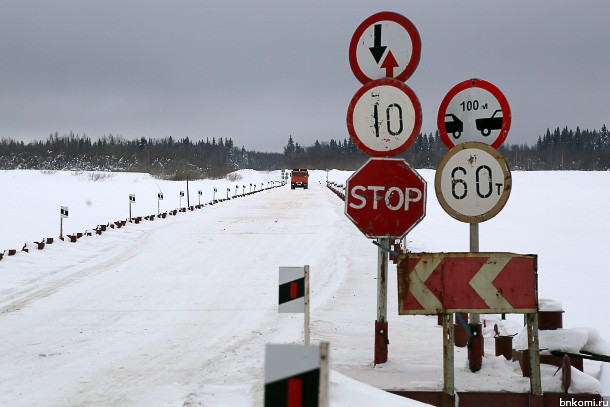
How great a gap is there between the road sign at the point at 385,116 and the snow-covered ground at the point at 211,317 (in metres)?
2.19

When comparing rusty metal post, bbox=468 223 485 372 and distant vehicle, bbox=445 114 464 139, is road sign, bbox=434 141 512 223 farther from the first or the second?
distant vehicle, bbox=445 114 464 139

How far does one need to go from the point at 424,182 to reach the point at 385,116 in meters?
0.73

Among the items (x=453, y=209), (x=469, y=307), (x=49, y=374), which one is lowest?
(x=49, y=374)

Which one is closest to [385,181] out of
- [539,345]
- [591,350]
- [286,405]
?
[539,345]

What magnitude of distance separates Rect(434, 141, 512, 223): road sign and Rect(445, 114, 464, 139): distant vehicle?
63cm

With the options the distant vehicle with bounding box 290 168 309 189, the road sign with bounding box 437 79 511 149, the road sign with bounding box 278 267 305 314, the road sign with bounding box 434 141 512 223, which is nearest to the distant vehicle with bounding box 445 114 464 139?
the road sign with bounding box 437 79 511 149

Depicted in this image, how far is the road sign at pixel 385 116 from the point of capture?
19.3 feet

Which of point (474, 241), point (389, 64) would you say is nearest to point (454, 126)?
point (389, 64)

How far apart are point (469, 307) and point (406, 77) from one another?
2.45 meters

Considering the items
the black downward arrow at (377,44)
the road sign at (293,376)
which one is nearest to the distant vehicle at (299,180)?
the black downward arrow at (377,44)

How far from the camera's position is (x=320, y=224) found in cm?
2316

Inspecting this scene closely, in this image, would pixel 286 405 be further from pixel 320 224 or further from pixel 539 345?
pixel 320 224

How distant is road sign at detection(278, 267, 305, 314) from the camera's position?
5820 mm

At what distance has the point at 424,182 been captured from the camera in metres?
5.86
